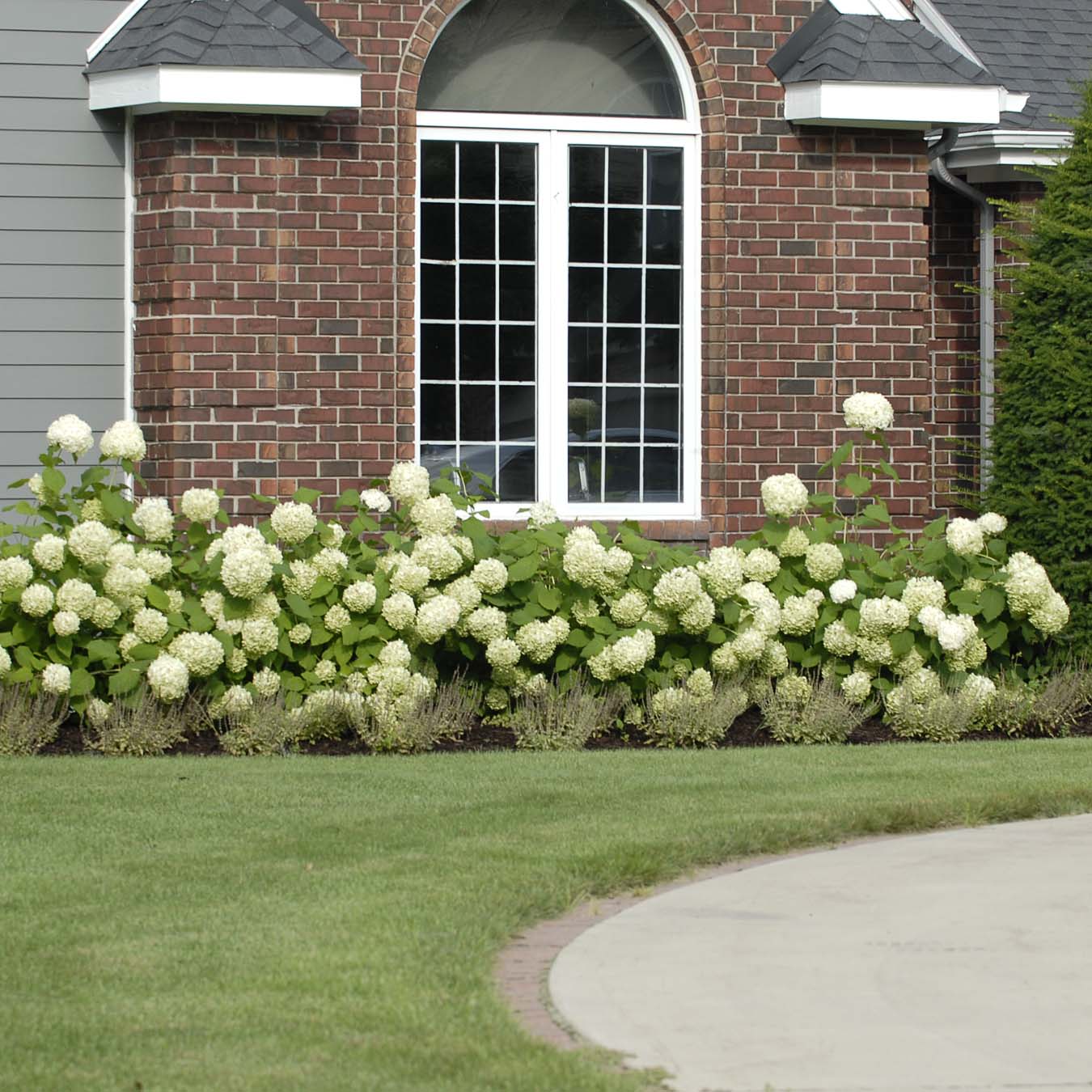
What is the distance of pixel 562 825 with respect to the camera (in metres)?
6.16

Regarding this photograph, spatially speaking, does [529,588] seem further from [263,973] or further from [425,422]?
[263,973]

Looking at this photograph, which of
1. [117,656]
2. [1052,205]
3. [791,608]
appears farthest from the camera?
[1052,205]

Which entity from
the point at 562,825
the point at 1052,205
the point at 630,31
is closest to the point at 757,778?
the point at 562,825

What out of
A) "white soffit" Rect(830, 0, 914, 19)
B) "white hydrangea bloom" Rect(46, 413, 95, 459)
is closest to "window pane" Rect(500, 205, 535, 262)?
"white soffit" Rect(830, 0, 914, 19)

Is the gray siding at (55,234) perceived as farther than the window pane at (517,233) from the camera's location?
No

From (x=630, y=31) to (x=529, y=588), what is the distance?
3.58m

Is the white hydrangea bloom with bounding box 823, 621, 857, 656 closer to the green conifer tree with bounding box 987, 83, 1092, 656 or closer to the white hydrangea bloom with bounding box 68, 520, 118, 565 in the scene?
the green conifer tree with bounding box 987, 83, 1092, 656

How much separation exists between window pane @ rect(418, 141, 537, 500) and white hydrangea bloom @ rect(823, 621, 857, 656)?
226 cm

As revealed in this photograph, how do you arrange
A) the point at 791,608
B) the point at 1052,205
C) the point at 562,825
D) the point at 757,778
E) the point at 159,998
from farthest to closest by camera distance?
the point at 1052,205
the point at 791,608
the point at 757,778
the point at 562,825
the point at 159,998

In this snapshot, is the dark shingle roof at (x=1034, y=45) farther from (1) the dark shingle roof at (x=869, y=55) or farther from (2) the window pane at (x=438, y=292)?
(2) the window pane at (x=438, y=292)

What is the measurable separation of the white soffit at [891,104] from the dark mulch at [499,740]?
3.41 meters

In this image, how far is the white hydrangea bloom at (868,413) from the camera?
9445 millimetres

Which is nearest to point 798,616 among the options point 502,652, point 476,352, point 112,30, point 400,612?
point 502,652

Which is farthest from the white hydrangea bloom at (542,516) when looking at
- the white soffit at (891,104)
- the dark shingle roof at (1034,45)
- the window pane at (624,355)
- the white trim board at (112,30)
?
the dark shingle roof at (1034,45)
